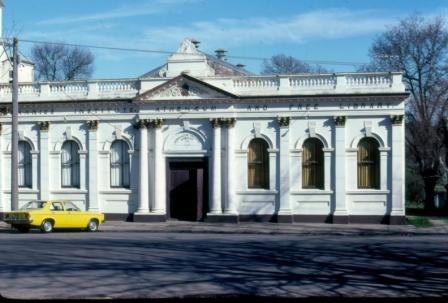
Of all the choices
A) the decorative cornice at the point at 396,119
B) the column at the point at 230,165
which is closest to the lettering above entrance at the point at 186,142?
Result: the column at the point at 230,165

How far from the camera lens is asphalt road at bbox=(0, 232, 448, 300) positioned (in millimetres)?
13492

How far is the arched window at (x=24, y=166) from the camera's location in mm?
38000

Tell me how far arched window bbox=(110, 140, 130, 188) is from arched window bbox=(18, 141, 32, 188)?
4.35 metres

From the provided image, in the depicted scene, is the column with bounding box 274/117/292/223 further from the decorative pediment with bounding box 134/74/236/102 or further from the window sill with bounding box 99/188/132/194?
the window sill with bounding box 99/188/132/194

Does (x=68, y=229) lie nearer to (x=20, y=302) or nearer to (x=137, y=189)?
(x=137, y=189)

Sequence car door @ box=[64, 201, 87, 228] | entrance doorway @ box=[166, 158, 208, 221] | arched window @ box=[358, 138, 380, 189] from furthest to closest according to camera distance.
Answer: entrance doorway @ box=[166, 158, 208, 221], arched window @ box=[358, 138, 380, 189], car door @ box=[64, 201, 87, 228]

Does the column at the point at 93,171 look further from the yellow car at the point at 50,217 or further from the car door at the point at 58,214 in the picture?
the car door at the point at 58,214

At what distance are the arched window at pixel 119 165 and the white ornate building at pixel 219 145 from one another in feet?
0.15

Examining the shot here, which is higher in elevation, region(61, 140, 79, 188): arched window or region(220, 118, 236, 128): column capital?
region(220, 118, 236, 128): column capital

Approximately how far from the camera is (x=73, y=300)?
40.2ft

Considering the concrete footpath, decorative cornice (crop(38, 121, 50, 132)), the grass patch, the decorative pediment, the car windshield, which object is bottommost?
the grass patch

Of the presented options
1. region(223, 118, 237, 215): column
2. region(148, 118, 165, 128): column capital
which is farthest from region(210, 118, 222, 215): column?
region(148, 118, 165, 128): column capital

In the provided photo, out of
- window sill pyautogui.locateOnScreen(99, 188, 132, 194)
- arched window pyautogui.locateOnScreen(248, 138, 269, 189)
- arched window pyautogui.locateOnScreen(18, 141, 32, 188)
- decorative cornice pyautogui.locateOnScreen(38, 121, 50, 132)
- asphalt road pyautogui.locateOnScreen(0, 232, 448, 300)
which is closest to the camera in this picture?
asphalt road pyautogui.locateOnScreen(0, 232, 448, 300)

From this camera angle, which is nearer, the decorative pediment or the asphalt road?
the asphalt road
